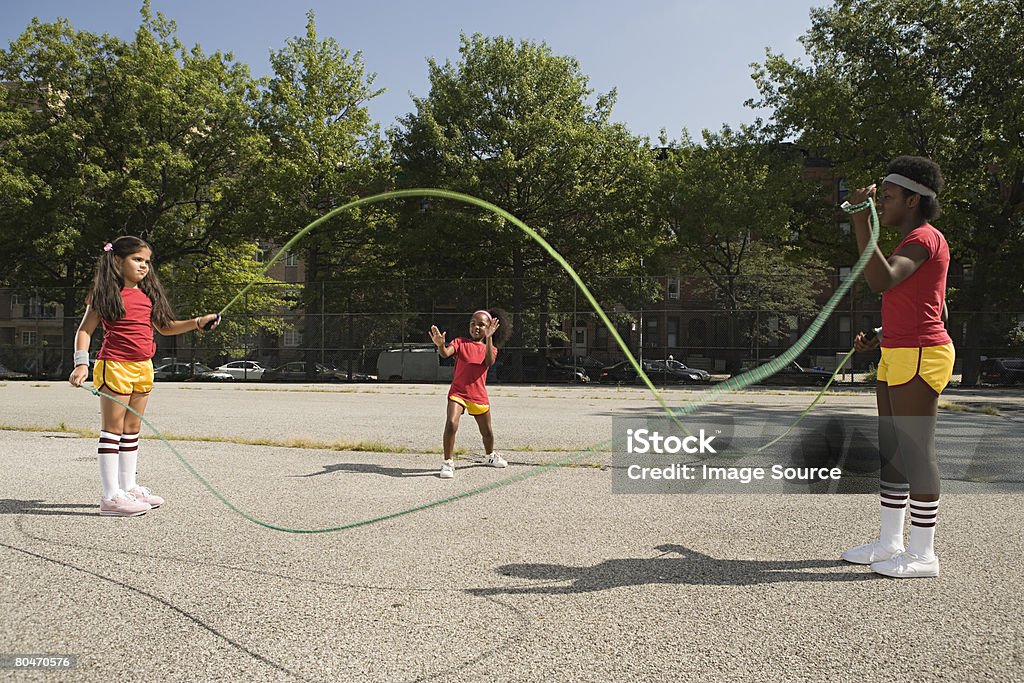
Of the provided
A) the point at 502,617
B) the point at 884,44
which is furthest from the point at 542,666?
the point at 884,44

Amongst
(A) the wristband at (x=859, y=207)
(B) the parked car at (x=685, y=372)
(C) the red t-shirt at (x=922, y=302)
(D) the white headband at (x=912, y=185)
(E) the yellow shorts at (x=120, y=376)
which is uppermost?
(D) the white headband at (x=912, y=185)

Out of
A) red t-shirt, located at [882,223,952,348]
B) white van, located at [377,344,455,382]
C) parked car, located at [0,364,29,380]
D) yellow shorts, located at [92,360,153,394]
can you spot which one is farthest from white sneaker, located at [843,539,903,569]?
parked car, located at [0,364,29,380]

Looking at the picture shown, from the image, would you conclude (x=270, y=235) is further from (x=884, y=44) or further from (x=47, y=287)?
(x=884, y=44)

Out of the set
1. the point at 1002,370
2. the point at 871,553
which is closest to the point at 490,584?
the point at 871,553

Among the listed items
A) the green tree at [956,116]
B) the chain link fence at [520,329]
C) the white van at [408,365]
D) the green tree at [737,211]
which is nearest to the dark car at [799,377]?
the chain link fence at [520,329]

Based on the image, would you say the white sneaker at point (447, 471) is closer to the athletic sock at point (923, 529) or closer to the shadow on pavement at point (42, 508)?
the shadow on pavement at point (42, 508)

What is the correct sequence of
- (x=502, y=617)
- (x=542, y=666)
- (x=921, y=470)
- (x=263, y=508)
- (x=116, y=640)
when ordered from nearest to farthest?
(x=542, y=666) < (x=116, y=640) < (x=502, y=617) < (x=921, y=470) < (x=263, y=508)

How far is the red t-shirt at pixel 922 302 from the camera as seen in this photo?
4.25 m

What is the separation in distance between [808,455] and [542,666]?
6739 mm

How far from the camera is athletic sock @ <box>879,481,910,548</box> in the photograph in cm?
437

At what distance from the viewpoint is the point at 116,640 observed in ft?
10.4

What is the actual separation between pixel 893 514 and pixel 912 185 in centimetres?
187

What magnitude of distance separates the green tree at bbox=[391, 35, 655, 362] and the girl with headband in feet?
82.3

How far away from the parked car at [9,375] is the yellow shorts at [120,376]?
32.8 meters
